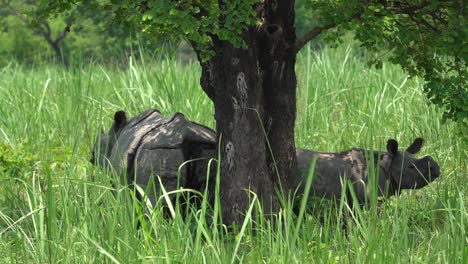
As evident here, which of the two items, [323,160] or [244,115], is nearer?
[244,115]

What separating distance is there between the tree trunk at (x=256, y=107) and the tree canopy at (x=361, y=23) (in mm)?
113

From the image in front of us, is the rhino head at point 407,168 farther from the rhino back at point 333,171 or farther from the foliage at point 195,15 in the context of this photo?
the foliage at point 195,15

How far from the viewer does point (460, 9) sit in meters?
4.83

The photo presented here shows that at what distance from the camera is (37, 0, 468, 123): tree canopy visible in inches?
180

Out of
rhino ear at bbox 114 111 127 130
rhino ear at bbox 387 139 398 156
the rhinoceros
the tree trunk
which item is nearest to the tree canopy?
the tree trunk

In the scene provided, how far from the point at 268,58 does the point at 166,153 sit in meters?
0.82

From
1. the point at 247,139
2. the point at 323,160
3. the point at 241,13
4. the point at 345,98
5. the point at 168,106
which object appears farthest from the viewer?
the point at 345,98

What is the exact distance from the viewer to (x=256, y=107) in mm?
5023

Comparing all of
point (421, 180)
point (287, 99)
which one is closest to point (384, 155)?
point (421, 180)

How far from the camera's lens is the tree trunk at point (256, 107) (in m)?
5.00

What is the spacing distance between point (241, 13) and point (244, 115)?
26.4 inches

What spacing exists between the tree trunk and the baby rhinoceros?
0.60 ft

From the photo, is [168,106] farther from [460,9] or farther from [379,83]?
[460,9]

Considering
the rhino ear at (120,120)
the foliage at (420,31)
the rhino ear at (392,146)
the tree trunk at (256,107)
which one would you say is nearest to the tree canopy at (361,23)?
the foliage at (420,31)
